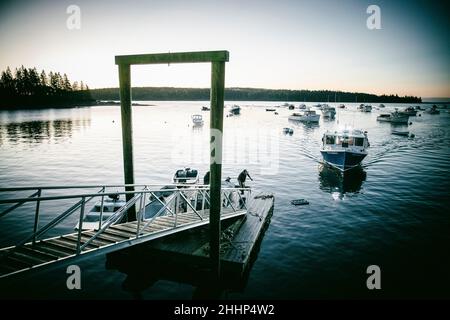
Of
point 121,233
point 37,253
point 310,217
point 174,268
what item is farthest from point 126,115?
point 310,217

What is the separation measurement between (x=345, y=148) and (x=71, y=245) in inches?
1070

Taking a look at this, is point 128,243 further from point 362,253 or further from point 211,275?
point 362,253

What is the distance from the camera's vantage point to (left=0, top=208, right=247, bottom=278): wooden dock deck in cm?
627

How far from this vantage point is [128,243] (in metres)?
8.20

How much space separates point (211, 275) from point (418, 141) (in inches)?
2151

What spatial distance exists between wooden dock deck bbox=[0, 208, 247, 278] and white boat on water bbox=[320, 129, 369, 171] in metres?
21.1

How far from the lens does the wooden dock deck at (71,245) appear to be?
6.27 metres

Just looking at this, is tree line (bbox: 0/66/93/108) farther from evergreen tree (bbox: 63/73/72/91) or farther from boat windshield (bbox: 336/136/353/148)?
boat windshield (bbox: 336/136/353/148)

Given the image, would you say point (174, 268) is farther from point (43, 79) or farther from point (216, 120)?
point (43, 79)

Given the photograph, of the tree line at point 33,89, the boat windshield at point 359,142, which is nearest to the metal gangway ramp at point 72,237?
the boat windshield at point 359,142

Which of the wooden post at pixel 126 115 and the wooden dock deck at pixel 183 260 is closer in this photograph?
the wooden post at pixel 126 115

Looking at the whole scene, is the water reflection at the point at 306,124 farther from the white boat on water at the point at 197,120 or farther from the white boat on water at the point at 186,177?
the white boat on water at the point at 186,177

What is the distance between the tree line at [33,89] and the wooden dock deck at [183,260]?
121139 millimetres
